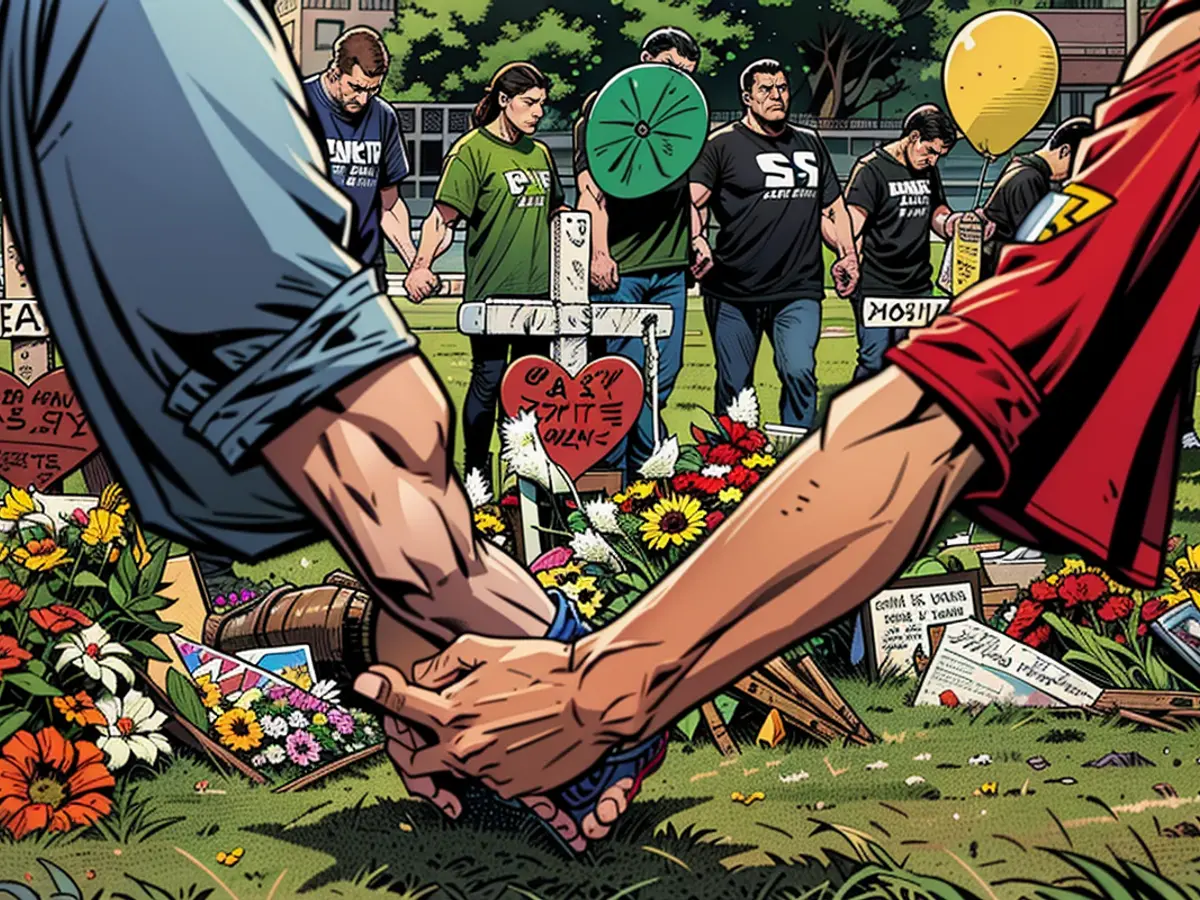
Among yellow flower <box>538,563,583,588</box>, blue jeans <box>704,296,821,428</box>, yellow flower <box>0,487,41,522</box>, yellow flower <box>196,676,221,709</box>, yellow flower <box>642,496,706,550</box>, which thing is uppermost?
blue jeans <box>704,296,821,428</box>

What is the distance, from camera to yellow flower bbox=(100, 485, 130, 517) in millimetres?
3512

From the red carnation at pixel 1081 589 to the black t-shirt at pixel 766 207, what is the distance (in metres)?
1.07

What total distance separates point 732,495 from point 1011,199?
1.12m

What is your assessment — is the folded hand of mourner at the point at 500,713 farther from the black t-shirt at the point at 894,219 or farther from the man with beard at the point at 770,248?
the black t-shirt at the point at 894,219

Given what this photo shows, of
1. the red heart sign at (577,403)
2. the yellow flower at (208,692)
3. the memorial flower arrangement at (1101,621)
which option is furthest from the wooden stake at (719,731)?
the yellow flower at (208,692)

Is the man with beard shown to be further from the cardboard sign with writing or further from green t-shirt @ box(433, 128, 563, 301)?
the cardboard sign with writing

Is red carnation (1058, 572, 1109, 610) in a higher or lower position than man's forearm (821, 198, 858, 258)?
lower

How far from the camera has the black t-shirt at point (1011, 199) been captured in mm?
3473

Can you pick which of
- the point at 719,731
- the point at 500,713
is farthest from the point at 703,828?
the point at 500,713

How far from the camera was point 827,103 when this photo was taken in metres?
3.47

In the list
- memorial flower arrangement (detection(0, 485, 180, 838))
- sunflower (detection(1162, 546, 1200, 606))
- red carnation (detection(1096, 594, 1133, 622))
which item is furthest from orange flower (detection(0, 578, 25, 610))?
sunflower (detection(1162, 546, 1200, 606))

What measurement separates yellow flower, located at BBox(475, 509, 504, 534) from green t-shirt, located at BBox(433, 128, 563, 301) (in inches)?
23.3

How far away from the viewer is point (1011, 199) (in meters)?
3.49

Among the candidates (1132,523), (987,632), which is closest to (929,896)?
(987,632)
